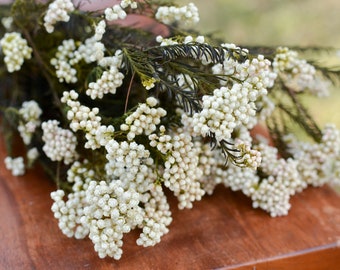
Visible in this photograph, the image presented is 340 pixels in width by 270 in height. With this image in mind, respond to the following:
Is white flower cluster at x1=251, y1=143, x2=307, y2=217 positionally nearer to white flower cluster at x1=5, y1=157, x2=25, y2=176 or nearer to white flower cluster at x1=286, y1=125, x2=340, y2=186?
white flower cluster at x1=286, y1=125, x2=340, y2=186

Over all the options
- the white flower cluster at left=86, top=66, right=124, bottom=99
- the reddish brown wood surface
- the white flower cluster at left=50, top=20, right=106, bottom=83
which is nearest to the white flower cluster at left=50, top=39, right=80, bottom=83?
the white flower cluster at left=50, top=20, right=106, bottom=83

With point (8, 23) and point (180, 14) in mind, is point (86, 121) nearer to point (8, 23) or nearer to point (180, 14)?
point (180, 14)

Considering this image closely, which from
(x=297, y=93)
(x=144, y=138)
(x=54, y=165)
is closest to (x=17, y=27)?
(x=54, y=165)

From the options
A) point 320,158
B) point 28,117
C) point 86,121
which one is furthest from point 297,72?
point 28,117

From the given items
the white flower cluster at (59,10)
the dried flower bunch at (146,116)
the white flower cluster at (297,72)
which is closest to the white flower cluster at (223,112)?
the dried flower bunch at (146,116)

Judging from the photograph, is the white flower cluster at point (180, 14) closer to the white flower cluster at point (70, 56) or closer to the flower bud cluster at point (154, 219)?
the white flower cluster at point (70, 56)

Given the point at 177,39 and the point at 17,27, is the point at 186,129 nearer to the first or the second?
the point at 177,39
